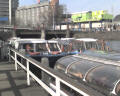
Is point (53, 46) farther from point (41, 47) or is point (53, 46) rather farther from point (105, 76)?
point (105, 76)

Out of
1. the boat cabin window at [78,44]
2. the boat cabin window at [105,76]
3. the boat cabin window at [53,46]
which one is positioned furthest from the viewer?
the boat cabin window at [78,44]

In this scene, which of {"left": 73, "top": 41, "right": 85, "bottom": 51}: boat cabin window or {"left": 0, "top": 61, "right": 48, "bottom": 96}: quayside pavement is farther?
{"left": 73, "top": 41, "right": 85, "bottom": 51}: boat cabin window

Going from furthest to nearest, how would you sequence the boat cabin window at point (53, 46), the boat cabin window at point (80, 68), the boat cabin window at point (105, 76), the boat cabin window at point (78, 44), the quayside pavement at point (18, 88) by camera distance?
the boat cabin window at point (78, 44)
the boat cabin window at point (53, 46)
the quayside pavement at point (18, 88)
the boat cabin window at point (80, 68)
the boat cabin window at point (105, 76)

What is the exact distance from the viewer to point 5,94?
16.1 ft

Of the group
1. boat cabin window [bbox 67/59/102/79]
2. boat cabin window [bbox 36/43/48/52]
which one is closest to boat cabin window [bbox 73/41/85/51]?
boat cabin window [bbox 36/43/48/52]

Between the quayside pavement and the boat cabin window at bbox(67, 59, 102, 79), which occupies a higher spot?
the boat cabin window at bbox(67, 59, 102, 79)

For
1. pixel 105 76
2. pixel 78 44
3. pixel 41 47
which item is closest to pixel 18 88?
pixel 105 76

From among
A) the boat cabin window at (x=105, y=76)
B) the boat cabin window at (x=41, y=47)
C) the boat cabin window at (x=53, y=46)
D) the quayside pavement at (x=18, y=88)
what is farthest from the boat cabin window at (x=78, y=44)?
the boat cabin window at (x=105, y=76)

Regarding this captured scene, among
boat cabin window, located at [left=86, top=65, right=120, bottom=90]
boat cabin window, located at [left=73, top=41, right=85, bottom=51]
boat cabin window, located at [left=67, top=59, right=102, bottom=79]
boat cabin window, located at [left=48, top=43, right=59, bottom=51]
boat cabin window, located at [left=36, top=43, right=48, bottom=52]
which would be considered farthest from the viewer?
boat cabin window, located at [left=73, top=41, right=85, bottom=51]

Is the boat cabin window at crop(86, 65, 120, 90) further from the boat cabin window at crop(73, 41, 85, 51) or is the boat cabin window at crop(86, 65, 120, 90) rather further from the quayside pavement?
the boat cabin window at crop(73, 41, 85, 51)

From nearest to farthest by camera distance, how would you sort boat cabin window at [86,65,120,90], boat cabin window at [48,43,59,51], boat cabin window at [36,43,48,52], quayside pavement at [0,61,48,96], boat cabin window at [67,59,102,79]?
boat cabin window at [86,65,120,90] → boat cabin window at [67,59,102,79] → quayside pavement at [0,61,48,96] → boat cabin window at [36,43,48,52] → boat cabin window at [48,43,59,51]

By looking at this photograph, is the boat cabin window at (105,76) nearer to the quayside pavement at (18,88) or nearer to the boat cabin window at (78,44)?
the quayside pavement at (18,88)

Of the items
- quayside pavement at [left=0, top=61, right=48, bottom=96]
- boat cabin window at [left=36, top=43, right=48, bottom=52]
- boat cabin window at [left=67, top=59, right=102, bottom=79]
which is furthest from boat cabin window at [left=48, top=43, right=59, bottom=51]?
boat cabin window at [left=67, top=59, right=102, bottom=79]

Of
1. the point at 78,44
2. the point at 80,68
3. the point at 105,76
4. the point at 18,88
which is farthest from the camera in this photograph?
the point at 78,44
